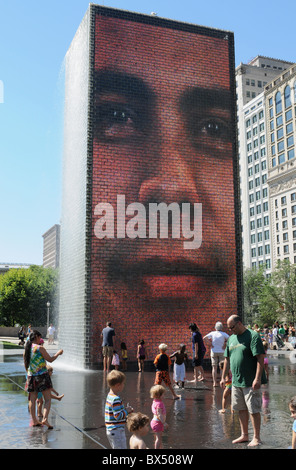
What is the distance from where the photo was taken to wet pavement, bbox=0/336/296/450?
6754 millimetres

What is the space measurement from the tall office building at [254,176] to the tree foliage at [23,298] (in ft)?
166

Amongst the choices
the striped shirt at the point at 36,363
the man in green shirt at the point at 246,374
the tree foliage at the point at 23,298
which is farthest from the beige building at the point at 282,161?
the striped shirt at the point at 36,363

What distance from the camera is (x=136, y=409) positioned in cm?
945

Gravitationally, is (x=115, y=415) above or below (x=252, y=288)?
below

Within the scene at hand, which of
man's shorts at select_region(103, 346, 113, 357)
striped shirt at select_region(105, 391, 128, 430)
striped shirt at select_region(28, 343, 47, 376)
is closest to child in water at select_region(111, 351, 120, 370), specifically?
man's shorts at select_region(103, 346, 113, 357)

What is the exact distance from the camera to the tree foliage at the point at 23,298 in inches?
2650

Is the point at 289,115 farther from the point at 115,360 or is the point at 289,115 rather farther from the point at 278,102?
the point at 115,360

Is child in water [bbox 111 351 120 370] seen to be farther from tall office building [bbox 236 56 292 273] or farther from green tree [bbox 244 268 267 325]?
tall office building [bbox 236 56 292 273]

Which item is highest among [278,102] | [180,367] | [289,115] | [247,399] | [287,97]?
[278,102]

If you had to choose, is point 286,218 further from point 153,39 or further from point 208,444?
point 208,444

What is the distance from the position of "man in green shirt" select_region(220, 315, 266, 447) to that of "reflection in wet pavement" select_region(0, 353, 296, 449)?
1.16 ft

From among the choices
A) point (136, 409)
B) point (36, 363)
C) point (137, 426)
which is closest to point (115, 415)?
point (137, 426)

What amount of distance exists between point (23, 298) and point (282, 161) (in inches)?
2182

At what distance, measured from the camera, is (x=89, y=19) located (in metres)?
19.5
